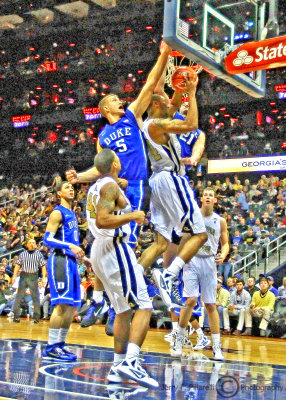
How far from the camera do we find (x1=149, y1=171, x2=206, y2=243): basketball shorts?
665 cm

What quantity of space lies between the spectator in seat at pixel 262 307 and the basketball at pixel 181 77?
6349 millimetres

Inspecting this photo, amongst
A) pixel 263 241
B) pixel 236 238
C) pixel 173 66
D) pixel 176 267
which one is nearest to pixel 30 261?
pixel 236 238

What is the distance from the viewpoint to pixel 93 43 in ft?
98.2

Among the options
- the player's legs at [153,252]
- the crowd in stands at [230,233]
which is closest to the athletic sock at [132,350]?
the player's legs at [153,252]

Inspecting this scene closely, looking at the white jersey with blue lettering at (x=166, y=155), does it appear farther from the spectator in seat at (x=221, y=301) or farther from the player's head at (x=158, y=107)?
the spectator in seat at (x=221, y=301)

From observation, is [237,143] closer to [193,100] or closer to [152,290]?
[152,290]

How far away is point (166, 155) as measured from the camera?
677cm

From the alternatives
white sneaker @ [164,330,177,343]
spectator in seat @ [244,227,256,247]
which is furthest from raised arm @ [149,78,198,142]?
spectator in seat @ [244,227,256,247]

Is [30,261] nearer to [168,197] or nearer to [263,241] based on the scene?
[263,241]

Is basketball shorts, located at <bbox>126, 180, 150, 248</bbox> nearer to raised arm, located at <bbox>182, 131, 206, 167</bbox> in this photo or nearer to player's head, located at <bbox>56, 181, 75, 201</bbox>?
raised arm, located at <bbox>182, 131, 206, 167</bbox>

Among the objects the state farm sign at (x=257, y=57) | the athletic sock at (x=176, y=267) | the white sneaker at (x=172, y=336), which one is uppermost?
the state farm sign at (x=257, y=57)

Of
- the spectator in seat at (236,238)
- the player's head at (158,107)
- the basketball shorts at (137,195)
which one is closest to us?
the basketball shorts at (137,195)

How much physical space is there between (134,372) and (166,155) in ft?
8.09

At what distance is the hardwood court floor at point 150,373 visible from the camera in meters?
5.11
